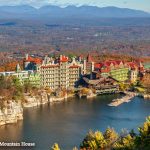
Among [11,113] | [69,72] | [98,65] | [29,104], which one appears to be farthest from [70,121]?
[98,65]

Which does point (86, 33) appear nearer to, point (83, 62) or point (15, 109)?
point (83, 62)

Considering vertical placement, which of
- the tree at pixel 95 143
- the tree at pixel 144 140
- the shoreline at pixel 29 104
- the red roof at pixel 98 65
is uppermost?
the tree at pixel 144 140

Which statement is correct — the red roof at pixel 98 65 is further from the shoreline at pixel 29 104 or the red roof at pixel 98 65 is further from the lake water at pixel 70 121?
the lake water at pixel 70 121

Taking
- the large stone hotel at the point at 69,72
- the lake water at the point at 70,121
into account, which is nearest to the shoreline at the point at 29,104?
the lake water at the point at 70,121

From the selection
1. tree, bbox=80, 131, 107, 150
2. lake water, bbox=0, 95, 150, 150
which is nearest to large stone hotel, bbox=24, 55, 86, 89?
lake water, bbox=0, 95, 150, 150

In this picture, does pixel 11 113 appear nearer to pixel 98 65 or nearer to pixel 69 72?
pixel 69 72

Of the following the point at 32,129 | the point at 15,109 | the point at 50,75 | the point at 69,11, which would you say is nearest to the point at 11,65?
the point at 50,75
